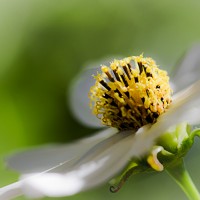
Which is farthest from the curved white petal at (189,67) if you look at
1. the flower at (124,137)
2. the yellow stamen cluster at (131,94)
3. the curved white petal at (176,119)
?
the curved white petal at (176,119)

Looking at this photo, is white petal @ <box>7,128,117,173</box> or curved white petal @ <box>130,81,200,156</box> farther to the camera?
white petal @ <box>7,128,117,173</box>

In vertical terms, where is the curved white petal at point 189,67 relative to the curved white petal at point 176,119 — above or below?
above

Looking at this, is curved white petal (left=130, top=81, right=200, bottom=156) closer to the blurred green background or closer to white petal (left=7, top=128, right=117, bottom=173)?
white petal (left=7, top=128, right=117, bottom=173)

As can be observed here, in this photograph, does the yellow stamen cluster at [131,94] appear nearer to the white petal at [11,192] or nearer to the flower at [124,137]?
the flower at [124,137]

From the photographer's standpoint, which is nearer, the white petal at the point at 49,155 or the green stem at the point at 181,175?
the green stem at the point at 181,175

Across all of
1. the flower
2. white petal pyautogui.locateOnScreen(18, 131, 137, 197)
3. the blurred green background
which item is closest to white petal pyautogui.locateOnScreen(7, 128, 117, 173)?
the flower

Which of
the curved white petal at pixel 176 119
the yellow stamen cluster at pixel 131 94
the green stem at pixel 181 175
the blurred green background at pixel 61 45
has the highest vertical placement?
the blurred green background at pixel 61 45

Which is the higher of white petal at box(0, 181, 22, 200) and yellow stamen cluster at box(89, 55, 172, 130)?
yellow stamen cluster at box(89, 55, 172, 130)
